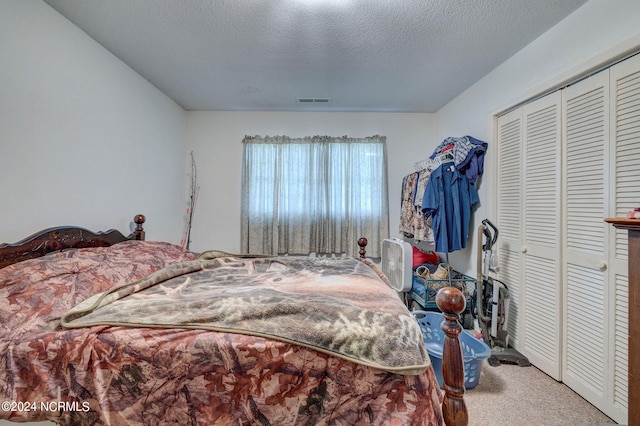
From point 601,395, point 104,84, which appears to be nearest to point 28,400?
point 104,84

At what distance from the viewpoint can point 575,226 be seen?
1646mm

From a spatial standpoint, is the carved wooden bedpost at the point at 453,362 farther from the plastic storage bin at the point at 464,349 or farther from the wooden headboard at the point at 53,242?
the wooden headboard at the point at 53,242

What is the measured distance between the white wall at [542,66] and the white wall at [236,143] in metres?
0.69

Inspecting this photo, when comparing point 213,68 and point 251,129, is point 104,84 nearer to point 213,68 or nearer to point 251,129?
point 213,68

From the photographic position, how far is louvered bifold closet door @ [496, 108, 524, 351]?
206cm

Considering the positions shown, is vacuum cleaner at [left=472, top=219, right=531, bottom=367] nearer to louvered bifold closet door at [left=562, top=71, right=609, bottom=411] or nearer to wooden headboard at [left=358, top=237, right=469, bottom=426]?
louvered bifold closet door at [left=562, top=71, right=609, bottom=411]

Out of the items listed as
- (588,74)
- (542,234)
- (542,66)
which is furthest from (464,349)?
(542,66)

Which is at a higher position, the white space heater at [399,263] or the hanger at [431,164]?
the hanger at [431,164]

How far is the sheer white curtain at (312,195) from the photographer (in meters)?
3.29

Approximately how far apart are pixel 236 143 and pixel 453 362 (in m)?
3.30

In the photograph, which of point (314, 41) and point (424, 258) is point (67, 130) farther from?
point (424, 258)

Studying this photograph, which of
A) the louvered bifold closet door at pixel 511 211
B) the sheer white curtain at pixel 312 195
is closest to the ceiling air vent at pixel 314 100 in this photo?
the sheer white curtain at pixel 312 195

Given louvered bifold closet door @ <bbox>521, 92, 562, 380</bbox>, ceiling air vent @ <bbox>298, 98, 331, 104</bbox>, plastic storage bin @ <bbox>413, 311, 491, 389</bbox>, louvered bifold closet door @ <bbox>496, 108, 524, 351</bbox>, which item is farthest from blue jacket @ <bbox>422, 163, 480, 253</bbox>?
ceiling air vent @ <bbox>298, 98, 331, 104</bbox>

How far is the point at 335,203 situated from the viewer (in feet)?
10.9
